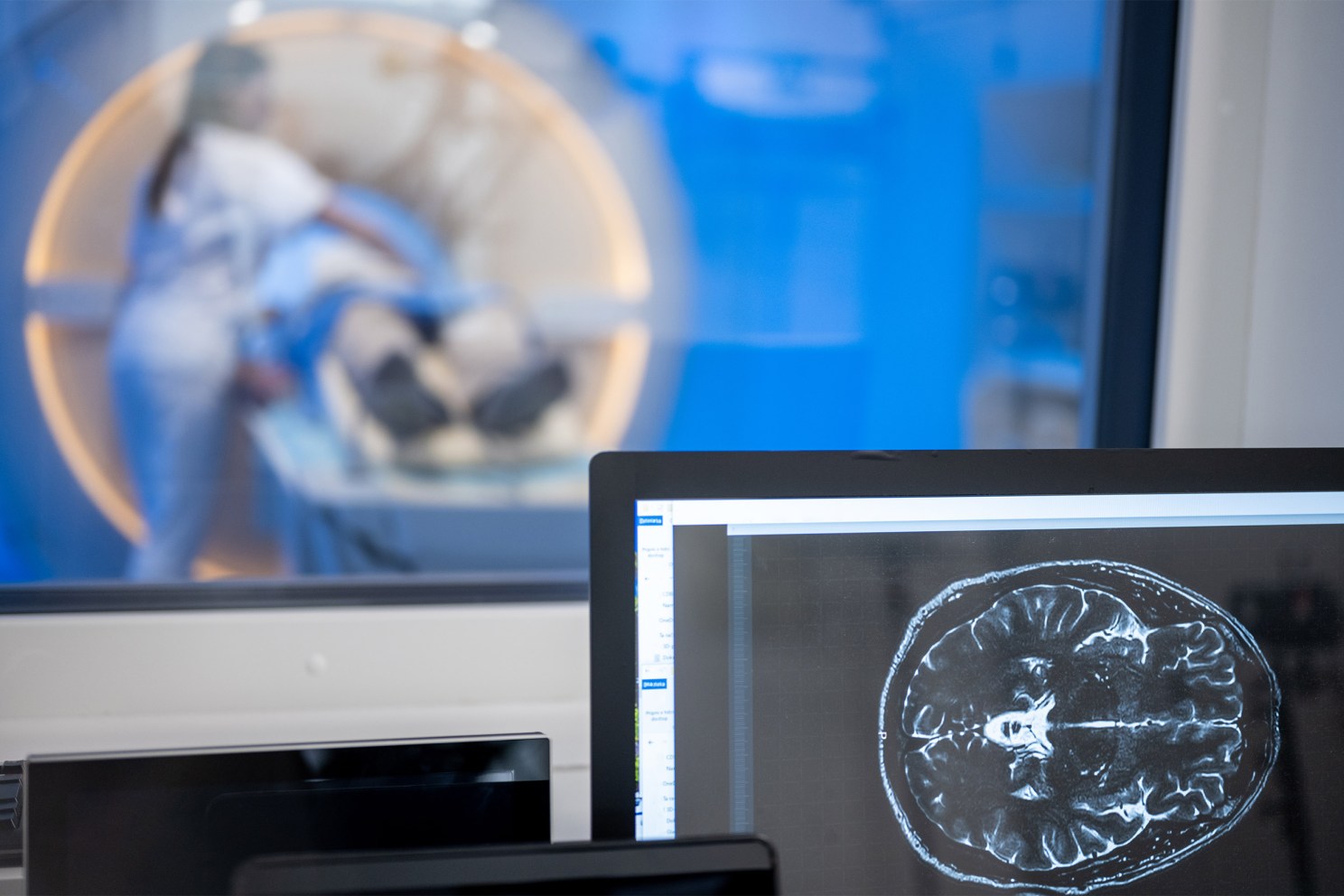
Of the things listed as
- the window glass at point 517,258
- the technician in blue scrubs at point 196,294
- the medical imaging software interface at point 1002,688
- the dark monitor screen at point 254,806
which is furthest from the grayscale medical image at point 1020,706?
the technician in blue scrubs at point 196,294

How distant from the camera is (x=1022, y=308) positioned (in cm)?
124

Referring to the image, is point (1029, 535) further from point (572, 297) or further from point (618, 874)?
point (572, 297)

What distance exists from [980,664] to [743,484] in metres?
0.20

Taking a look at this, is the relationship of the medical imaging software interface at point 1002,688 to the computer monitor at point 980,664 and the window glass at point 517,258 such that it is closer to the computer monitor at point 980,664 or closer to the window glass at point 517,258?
the computer monitor at point 980,664

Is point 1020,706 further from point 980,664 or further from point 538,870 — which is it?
point 538,870

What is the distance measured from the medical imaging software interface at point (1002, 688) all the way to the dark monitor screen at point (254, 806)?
0.41 ft

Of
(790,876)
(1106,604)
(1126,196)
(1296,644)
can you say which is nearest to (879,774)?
(790,876)

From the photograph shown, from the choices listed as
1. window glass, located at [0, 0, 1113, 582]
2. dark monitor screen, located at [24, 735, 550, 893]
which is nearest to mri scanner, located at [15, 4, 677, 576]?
window glass, located at [0, 0, 1113, 582]

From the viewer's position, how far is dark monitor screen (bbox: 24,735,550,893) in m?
0.59

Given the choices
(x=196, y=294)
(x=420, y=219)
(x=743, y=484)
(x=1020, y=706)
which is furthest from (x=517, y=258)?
(x=1020, y=706)

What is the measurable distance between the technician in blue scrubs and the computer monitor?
2.49 ft

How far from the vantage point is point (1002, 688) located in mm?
614

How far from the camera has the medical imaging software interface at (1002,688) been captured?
58cm

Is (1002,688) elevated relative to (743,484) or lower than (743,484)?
lower
